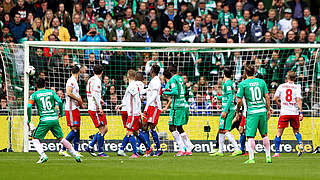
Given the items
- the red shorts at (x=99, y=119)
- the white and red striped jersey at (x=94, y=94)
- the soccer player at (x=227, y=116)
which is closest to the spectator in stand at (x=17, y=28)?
the white and red striped jersey at (x=94, y=94)

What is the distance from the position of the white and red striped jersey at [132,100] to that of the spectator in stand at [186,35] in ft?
23.9

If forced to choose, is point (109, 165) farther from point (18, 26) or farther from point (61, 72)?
point (18, 26)

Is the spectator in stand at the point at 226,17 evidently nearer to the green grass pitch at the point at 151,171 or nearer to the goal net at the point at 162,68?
the goal net at the point at 162,68

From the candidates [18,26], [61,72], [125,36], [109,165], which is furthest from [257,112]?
[18,26]

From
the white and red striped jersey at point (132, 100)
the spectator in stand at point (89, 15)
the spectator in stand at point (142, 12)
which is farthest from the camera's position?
the spectator in stand at point (142, 12)

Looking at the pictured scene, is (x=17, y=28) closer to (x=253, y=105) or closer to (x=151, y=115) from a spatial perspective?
(x=151, y=115)

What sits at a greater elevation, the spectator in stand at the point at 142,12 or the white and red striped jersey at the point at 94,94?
the spectator in stand at the point at 142,12

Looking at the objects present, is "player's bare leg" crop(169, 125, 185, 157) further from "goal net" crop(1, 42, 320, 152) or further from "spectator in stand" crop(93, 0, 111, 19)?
"spectator in stand" crop(93, 0, 111, 19)

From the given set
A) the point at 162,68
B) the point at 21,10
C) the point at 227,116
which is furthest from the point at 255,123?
the point at 21,10

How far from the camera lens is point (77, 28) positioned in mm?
23031

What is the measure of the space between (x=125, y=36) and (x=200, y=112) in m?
4.85

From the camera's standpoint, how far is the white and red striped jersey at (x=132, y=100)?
52.6 feet

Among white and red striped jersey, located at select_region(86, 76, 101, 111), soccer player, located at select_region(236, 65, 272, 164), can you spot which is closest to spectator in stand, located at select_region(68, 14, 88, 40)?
white and red striped jersey, located at select_region(86, 76, 101, 111)

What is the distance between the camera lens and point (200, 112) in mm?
19922
